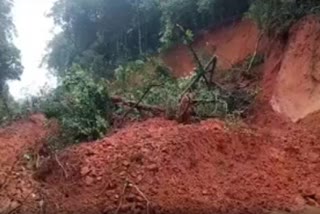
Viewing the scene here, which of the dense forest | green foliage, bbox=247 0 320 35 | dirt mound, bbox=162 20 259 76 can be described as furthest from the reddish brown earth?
dirt mound, bbox=162 20 259 76

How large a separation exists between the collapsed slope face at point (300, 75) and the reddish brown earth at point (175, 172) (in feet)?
1.00

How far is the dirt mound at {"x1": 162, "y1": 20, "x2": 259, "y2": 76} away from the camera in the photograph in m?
11.6

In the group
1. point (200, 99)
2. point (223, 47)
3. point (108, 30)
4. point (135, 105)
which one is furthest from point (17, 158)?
point (108, 30)

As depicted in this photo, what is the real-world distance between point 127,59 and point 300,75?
27.3ft

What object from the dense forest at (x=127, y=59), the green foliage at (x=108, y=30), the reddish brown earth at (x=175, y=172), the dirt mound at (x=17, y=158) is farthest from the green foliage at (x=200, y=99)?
the green foliage at (x=108, y=30)

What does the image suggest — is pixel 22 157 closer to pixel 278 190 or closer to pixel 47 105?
pixel 47 105

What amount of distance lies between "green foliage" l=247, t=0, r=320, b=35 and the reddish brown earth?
2001 millimetres

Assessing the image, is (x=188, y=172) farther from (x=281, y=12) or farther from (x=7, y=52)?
(x=7, y=52)

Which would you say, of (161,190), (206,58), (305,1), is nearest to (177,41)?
(206,58)

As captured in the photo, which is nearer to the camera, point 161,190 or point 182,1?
point 161,190

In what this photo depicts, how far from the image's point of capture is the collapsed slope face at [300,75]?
8.05 m

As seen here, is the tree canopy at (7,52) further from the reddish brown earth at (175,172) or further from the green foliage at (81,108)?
the reddish brown earth at (175,172)

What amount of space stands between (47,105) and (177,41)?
193 inches

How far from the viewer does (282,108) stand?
8320mm
